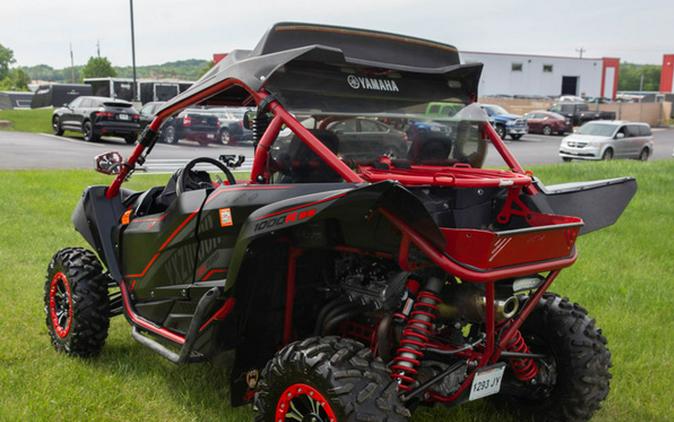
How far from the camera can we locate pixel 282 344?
407 centimetres

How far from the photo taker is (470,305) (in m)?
3.55

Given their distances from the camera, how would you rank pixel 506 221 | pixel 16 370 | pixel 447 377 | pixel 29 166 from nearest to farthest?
pixel 447 377 → pixel 506 221 → pixel 16 370 → pixel 29 166

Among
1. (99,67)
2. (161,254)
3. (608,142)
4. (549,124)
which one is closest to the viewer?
(161,254)

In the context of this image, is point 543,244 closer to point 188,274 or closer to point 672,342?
A: point 188,274

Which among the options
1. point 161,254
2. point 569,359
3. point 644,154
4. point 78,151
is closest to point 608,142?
point 644,154

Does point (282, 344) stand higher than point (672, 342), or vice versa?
point (282, 344)

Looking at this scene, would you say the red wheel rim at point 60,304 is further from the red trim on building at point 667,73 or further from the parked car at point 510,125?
the red trim on building at point 667,73

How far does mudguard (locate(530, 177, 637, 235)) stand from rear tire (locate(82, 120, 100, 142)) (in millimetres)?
23533

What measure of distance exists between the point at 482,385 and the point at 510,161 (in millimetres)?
1360

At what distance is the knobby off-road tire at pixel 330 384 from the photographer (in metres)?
3.14

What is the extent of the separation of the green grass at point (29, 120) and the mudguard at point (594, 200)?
3032 centimetres

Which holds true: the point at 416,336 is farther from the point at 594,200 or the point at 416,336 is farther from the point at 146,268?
the point at 146,268

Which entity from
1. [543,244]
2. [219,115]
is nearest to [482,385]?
[543,244]

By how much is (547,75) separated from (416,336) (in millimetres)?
76794
